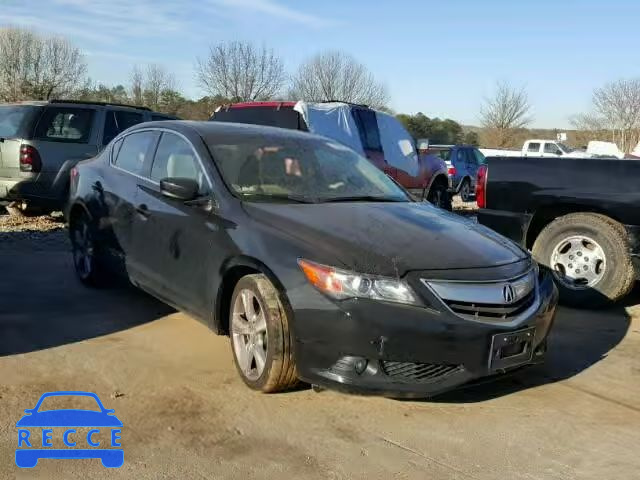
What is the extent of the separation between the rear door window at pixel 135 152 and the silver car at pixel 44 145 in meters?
3.66

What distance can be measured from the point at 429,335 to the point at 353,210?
1.14 meters

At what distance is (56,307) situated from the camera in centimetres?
547

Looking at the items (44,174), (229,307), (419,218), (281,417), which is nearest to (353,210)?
(419,218)

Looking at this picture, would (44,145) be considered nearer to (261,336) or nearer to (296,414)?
(261,336)

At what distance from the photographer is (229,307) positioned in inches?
163

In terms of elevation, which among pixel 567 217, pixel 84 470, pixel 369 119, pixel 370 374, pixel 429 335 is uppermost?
pixel 369 119

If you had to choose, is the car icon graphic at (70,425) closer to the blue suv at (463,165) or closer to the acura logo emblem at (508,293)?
the acura logo emblem at (508,293)

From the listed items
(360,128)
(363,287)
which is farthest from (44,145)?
(363,287)

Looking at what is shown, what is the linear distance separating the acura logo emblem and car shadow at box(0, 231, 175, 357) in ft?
9.33

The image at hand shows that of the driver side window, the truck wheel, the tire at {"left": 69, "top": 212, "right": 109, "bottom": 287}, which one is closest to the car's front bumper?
the driver side window

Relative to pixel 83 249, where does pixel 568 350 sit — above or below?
Result: below

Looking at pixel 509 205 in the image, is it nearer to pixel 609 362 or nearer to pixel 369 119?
pixel 609 362

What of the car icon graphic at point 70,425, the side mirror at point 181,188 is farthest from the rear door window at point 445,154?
the car icon graphic at point 70,425

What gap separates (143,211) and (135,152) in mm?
708
